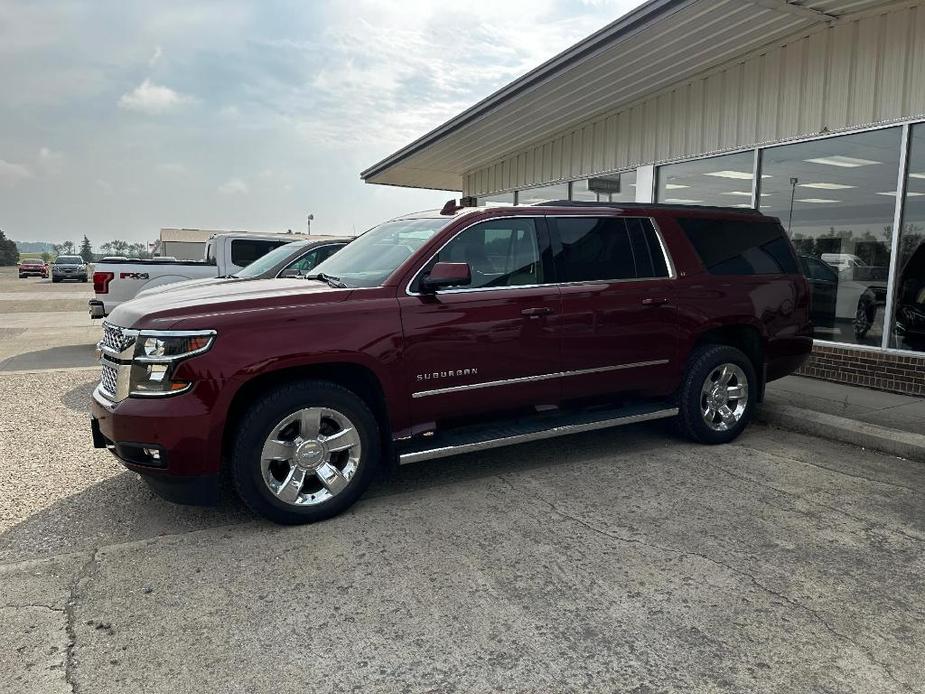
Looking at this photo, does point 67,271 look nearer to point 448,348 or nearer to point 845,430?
point 448,348

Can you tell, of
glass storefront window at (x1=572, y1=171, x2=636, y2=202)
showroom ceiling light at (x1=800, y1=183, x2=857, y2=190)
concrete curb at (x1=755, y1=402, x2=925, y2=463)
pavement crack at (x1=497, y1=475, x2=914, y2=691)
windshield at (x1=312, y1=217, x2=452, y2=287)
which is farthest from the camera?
glass storefront window at (x1=572, y1=171, x2=636, y2=202)

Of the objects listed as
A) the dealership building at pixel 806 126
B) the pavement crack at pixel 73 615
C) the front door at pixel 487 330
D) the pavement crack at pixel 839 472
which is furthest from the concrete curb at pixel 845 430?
the pavement crack at pixel 73 615

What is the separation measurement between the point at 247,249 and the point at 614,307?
8885 mm

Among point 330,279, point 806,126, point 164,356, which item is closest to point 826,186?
point 806,126

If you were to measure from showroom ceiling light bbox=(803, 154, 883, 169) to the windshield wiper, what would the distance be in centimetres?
620

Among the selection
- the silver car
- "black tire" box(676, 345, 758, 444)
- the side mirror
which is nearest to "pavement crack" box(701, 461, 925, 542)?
"black tire" box(676, 345, 758, 444)

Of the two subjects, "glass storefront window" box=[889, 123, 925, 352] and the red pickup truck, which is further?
"glass storefront window" box=[889, 123, 925, 352]

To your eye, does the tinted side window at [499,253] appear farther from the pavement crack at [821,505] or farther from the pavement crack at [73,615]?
the pavement crack at [73,615]

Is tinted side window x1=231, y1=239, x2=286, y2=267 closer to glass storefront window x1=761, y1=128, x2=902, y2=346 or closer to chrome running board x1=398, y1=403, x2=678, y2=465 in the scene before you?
glass storefront window x1=761, y1=128, x2=902, y2=346

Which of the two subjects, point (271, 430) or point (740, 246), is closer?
point (271, 430)

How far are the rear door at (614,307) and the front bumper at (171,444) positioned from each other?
2447 millimetres

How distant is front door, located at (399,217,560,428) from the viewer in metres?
4.29

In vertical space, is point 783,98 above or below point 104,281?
Answer: above

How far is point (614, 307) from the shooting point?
5.05m
